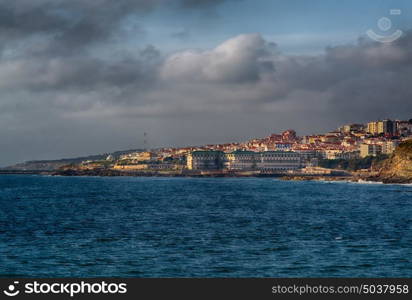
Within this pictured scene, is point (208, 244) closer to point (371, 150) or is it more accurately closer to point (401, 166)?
point (401, 166)

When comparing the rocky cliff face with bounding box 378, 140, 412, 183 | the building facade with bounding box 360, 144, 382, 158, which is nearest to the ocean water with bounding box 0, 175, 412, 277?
the rocky cliff face with bounding box 378, 140, 412, 183

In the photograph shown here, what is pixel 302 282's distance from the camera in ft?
53.0

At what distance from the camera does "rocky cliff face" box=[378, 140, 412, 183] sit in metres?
107

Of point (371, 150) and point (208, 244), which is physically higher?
point (371, 150)

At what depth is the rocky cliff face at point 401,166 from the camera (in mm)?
106562

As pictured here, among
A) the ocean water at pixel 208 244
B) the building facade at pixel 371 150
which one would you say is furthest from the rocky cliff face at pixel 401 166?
the building facade at pixel 371 150

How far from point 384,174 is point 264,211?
79.1 metres

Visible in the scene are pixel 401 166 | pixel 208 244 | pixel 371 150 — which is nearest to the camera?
pixel 208 244

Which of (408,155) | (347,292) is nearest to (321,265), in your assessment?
(347,292)

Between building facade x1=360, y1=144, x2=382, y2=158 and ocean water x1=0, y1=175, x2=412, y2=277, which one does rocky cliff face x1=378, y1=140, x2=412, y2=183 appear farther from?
building facade x1=360, y1=144, x2=382, y2=158

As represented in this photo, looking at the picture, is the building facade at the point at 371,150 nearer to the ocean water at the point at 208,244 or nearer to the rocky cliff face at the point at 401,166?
the rocky cliff face at the point at 401,166

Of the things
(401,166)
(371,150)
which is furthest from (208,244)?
(371,150)

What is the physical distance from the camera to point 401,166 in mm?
109125

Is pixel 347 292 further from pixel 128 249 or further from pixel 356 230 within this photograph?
pixel 356 230
